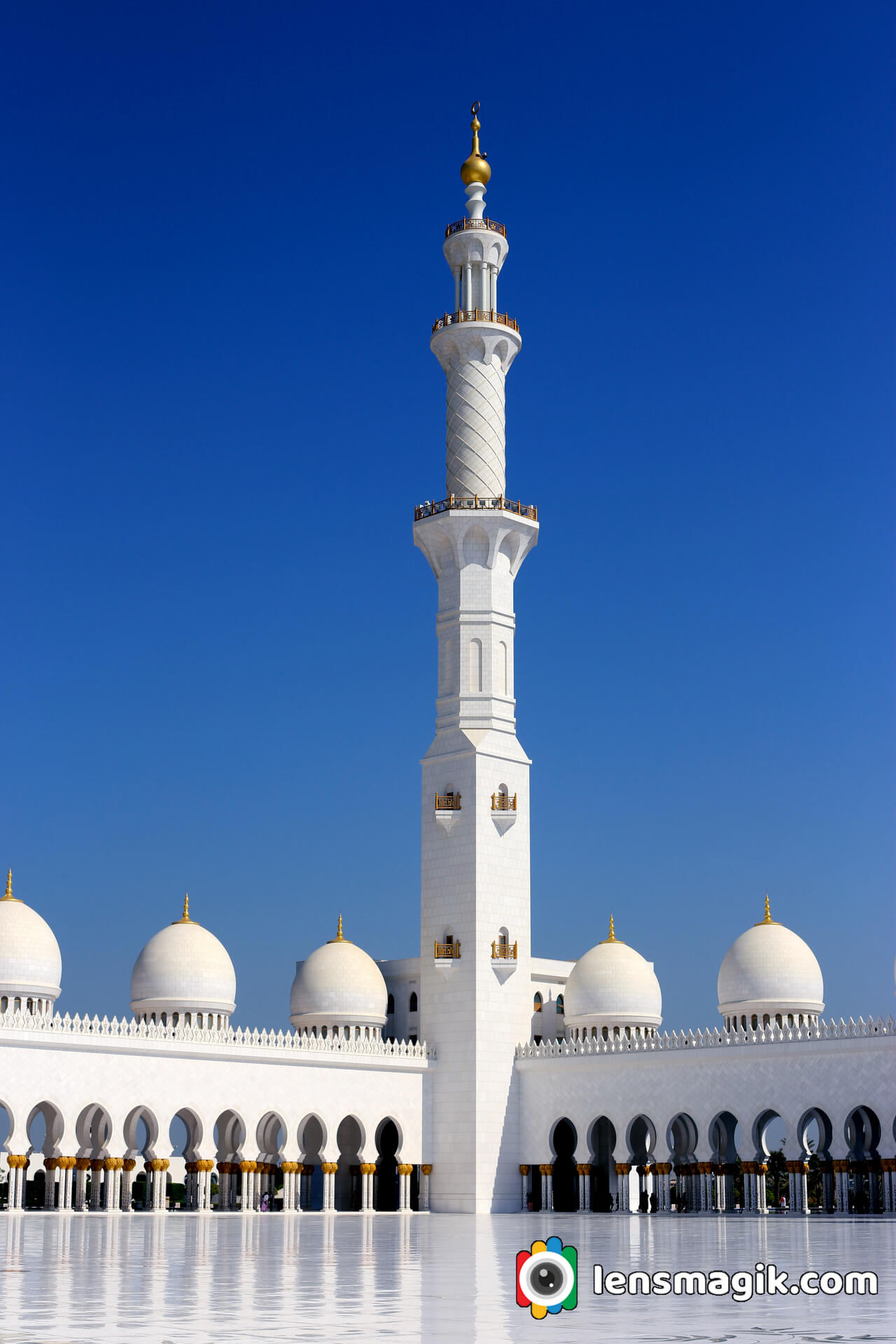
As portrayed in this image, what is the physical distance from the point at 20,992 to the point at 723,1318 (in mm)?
29957

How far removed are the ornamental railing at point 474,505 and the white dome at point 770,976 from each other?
1231 centimetres

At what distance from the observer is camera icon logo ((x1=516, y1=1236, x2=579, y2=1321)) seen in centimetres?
940

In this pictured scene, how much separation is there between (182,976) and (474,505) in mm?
13917

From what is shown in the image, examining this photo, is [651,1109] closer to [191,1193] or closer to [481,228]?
[191,1193]

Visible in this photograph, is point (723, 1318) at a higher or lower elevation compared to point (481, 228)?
lower

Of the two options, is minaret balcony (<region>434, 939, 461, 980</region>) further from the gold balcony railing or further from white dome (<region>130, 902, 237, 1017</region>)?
the gold balcony railing

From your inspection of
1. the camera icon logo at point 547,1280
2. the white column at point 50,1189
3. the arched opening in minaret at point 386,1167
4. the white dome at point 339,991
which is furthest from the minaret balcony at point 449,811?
the camera icon logo at point 547,1280

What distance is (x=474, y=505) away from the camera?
4247cm

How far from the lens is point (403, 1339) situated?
28.7 feet

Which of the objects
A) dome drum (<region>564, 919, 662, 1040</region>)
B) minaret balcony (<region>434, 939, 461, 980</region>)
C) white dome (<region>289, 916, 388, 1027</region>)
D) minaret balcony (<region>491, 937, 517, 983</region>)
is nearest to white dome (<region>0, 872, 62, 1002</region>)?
white dome (<region>289, 916, 388, 1027</region>)

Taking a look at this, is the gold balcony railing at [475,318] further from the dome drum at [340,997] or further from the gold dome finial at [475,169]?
the dome drum at [340,997]

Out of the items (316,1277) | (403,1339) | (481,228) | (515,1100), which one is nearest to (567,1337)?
(403,1339)

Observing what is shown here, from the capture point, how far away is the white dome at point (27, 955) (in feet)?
122

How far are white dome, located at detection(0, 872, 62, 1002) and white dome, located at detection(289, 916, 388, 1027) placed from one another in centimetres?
705
